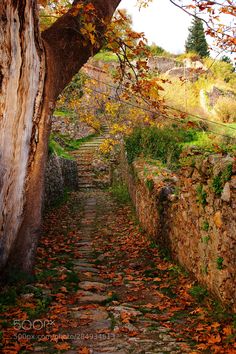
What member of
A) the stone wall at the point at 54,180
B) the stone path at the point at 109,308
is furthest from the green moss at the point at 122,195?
the stone path at the point at 109,308

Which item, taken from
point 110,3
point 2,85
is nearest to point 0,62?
point 2,85

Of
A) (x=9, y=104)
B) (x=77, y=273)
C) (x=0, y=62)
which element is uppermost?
(x=0, y=62)

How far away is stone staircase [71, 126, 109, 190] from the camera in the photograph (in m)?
20.3

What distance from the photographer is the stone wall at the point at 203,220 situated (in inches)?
159

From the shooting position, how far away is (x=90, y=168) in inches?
863

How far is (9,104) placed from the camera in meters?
4.33

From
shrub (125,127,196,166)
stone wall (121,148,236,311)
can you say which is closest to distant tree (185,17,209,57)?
shrub (125,127,196,166)

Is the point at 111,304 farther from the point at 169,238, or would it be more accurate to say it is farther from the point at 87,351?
the point at 169,238

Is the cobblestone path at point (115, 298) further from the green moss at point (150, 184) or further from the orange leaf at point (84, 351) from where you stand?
the green moss at point (150, 184)

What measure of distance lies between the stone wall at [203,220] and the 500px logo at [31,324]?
6.30ft

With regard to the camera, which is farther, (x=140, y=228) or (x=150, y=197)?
(x=140, y=228)

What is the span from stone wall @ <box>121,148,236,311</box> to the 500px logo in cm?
192

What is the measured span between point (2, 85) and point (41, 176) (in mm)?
1671

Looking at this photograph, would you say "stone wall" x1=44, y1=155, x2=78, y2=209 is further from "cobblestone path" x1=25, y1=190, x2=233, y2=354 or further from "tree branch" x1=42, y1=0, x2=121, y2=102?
"tree branch" x1=42, y1=0, x2=121, y2=102
